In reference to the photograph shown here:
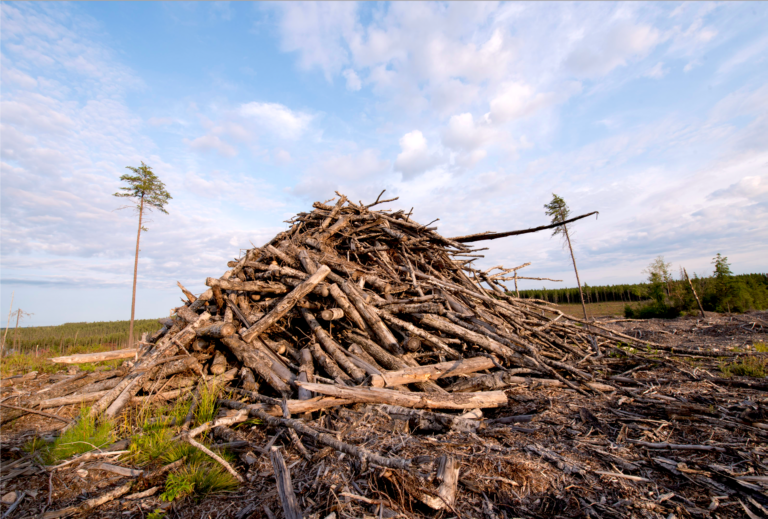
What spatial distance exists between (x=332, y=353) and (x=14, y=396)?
598 centimetres

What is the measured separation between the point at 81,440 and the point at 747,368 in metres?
10.1

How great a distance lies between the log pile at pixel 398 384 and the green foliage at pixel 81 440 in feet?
2.63

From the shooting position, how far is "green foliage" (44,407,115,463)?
3.57 meters

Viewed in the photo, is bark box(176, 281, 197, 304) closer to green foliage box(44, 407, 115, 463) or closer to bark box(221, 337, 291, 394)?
bark box(221, 337, 291, 394)

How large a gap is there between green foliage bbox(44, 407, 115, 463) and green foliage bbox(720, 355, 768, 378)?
375 inches

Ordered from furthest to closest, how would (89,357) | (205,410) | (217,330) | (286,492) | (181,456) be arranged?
(89,357), (217,330), (205,410), (181,456), (286,492)

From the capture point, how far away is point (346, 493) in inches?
94.3

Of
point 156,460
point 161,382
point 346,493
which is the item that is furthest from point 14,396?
point 346,493

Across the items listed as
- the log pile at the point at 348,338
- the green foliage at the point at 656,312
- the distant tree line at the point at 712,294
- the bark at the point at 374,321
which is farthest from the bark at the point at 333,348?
the green foliage at the point at 656,312

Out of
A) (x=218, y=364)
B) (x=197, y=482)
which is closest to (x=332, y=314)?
(x=218, y=364)

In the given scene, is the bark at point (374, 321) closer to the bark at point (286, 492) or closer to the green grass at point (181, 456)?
the green grass at point (181, 456)

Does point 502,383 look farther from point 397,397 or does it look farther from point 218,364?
point 218,364

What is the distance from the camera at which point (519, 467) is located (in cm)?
282

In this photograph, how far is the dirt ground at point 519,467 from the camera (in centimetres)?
247
